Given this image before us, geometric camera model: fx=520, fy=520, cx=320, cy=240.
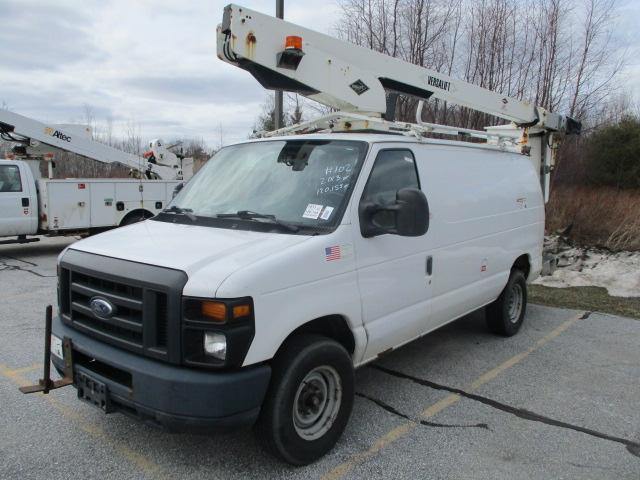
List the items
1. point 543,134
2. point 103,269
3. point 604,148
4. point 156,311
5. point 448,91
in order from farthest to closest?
1. point 604,148
2. point 543,134
3. point 448,91
4. point 103,269
5. point 156,311

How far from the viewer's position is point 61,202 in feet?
38.1

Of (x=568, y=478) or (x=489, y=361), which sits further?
(x=489, y=361)

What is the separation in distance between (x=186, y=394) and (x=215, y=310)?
1.54 feet

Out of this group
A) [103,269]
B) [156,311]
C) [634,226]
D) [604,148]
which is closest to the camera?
[156,311]

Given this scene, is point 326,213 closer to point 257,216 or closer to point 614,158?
point 257,216

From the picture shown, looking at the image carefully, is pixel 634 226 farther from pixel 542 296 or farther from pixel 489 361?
pixel 489 361

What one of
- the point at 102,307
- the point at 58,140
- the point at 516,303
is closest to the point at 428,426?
the point at 102,307

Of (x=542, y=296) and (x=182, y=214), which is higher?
Answer: (x=182, y=214)

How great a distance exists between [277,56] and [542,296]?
5760 millimetres

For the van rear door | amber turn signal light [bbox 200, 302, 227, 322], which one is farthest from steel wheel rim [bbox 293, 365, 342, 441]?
the van rear door

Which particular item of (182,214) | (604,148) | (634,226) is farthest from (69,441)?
(604,148)

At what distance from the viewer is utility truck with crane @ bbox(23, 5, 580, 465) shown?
281cm

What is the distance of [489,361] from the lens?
5.24m

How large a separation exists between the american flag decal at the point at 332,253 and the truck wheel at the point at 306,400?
0.51 m
